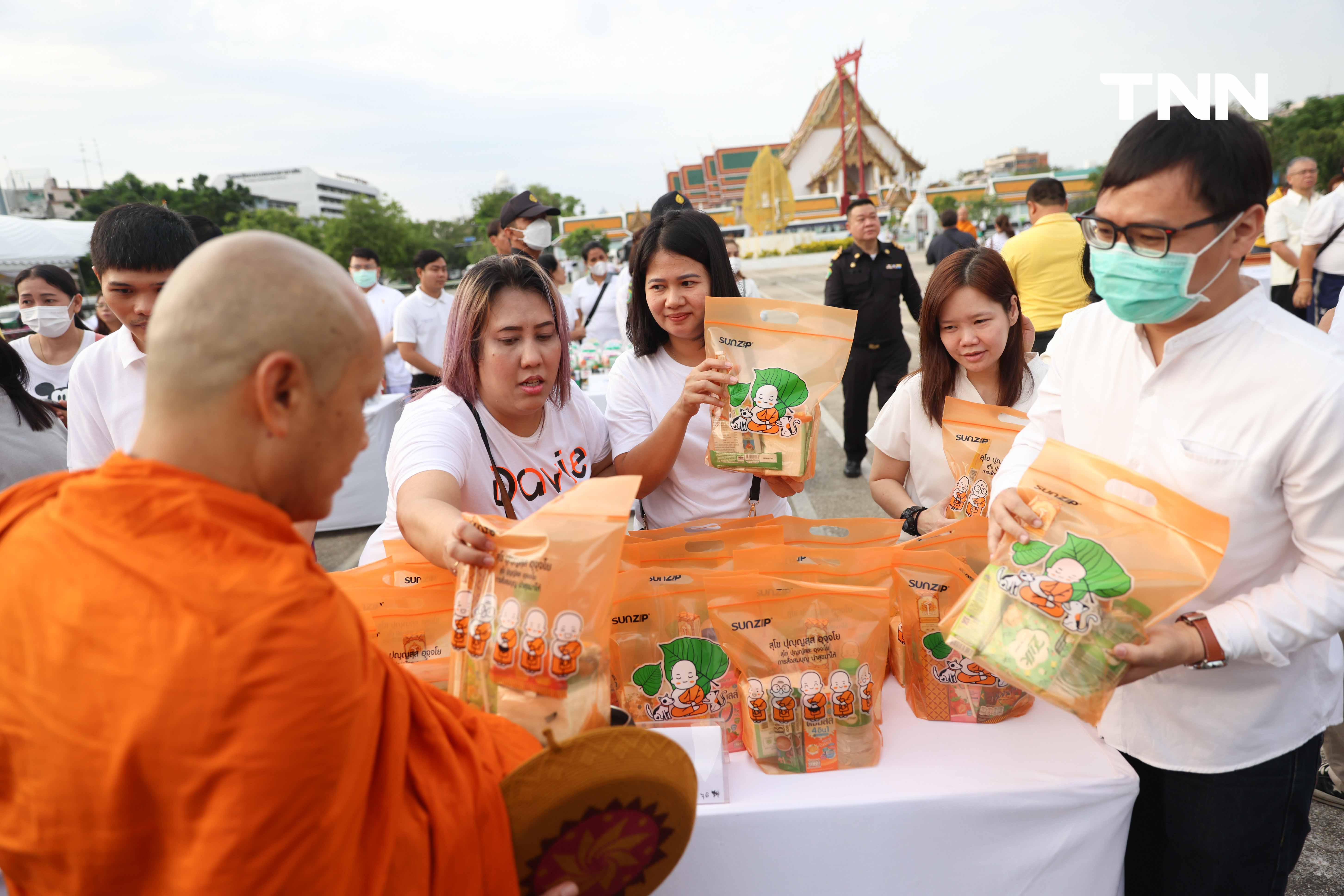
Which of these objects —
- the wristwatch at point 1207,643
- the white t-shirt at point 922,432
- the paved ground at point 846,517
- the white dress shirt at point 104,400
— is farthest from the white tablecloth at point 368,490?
the wristwatch at point 1207,643

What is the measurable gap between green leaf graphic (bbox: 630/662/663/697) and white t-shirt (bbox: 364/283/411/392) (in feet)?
18.9

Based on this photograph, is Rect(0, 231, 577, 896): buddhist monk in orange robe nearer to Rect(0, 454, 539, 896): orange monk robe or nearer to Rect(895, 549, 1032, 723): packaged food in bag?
Rect(0, 454, 539, 896): orange monk robe

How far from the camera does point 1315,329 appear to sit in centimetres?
130

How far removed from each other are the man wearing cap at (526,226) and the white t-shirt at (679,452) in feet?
10.9

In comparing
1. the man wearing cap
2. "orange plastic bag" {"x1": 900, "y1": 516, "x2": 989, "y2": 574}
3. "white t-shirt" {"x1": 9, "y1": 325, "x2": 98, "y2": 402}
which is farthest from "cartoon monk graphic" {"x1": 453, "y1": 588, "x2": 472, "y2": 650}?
the man wearing cap

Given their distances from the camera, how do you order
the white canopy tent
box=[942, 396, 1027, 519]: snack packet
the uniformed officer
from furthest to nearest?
the white canopy tent < the uniformed officer < box=[942, 396, 1027, 519]: snack packet

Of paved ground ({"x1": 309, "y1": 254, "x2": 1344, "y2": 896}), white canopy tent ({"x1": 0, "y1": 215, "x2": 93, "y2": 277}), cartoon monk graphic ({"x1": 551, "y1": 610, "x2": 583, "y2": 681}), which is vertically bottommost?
paved ground ({"x1": 309, "y1": 254, "x2": 1344, "y2": 896})

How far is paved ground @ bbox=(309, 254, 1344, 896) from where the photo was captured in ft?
6.90

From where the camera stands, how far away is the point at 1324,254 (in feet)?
20.3

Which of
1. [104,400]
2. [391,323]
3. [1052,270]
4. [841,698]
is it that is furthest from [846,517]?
[391,323]

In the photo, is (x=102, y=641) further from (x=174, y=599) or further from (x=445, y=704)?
(x=445, y=704)

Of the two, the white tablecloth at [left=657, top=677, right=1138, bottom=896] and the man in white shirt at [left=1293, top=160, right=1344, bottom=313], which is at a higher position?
the man in white shirt at [left=1293, top=160, right=1344, bottom=313]

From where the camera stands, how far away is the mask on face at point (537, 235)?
523 cm

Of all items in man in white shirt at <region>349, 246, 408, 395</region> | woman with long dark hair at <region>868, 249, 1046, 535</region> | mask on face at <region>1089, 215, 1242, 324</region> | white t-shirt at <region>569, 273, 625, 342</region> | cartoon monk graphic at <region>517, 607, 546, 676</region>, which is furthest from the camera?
white t-shirt at <region>569, 273, 625, 342</region>
